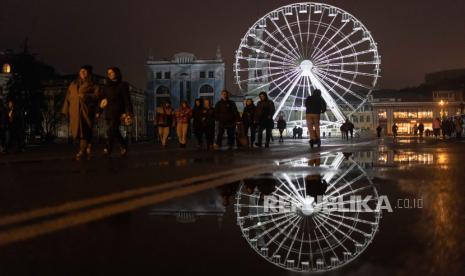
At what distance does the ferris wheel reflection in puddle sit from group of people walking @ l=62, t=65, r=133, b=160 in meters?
5.21

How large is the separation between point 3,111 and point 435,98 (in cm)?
11462

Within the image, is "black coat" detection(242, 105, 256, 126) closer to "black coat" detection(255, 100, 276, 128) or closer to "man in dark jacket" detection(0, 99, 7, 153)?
"black coat" detection(255, 100, 276, 128)

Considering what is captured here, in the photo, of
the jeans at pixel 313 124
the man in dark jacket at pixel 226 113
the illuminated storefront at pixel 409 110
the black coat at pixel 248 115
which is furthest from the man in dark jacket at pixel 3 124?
the illuminated storefront at pixel 409 110

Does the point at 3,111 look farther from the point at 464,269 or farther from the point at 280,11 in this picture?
the point at 280,11

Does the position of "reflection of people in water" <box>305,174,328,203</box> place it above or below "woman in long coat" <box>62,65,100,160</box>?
below

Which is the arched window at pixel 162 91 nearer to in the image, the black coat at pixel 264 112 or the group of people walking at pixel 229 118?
the group of people walking at pixel 229 118

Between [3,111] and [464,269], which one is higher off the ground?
[3,111]

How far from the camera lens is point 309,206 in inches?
145

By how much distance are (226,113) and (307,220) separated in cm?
1113

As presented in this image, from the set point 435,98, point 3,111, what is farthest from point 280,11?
point 435,98

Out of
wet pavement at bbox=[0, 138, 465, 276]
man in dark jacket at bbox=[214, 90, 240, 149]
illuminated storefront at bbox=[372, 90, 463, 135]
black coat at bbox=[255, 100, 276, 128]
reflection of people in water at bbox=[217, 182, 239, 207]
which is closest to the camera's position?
wet pavement at bbox=[0, 138, 465, 276]

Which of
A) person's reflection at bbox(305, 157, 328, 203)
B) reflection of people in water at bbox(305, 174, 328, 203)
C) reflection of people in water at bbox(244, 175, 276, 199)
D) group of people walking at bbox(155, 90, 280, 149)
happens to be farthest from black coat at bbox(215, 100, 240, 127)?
reflection of people in water at bbox(305, 174, 328, 203)

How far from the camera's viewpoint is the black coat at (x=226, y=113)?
14211 mm

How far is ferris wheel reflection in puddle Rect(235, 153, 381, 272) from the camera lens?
229 cm
